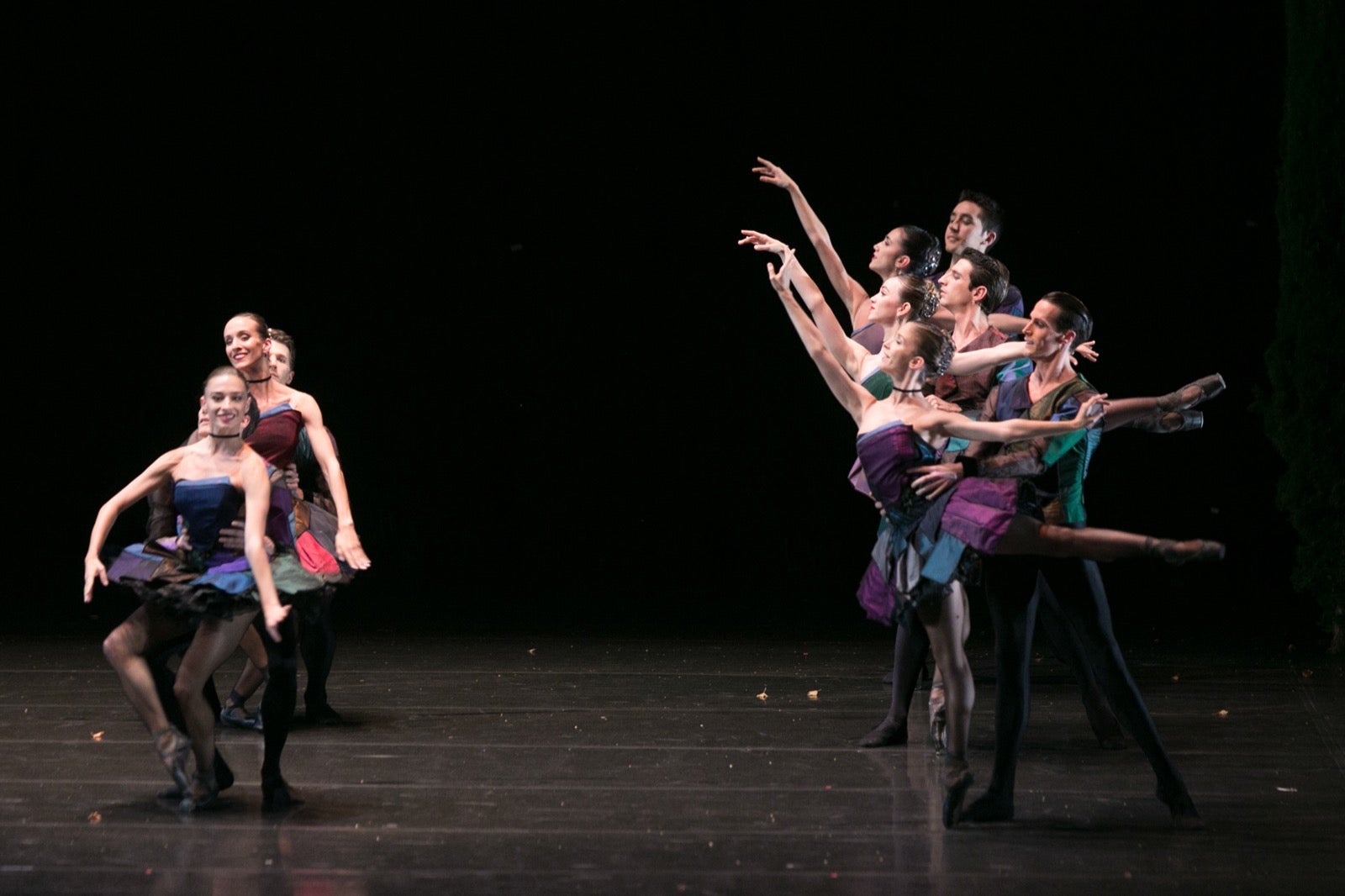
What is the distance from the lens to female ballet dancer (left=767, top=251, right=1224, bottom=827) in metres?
3.44

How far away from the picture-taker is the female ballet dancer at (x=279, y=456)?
12.1 ft

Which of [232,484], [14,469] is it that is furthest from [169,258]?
[232,484]

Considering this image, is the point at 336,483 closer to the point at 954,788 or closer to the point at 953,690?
the point at 953,690

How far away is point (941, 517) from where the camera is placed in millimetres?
3682

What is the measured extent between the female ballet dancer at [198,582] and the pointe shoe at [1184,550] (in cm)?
189

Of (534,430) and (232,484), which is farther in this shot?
(534,430)

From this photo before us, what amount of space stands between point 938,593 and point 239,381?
5.59 ft

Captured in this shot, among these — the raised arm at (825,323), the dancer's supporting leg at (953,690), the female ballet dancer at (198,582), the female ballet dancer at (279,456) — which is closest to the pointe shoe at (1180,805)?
the dancer's supporting leg at (953,690)

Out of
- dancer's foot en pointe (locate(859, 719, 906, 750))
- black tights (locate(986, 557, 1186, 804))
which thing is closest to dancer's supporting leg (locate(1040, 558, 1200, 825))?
black tights (locate(986, 557, 1186, 804))

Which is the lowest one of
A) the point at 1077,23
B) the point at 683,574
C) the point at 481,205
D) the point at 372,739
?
the point at 683,574

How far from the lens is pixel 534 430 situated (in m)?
8.59

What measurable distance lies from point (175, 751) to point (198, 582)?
0.38 meters

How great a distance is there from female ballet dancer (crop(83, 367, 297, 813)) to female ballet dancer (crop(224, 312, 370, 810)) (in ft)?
0.43

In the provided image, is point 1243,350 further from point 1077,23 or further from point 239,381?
point 239,381
